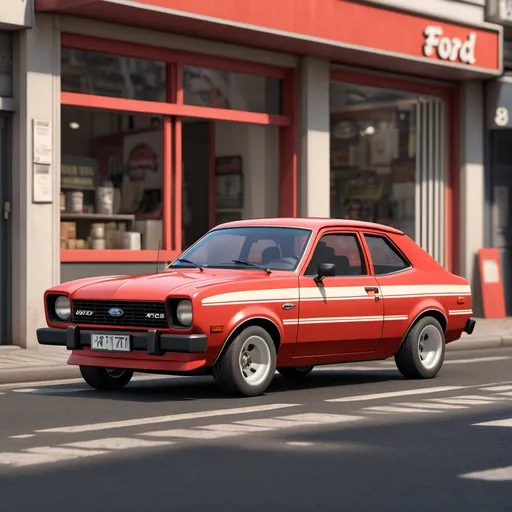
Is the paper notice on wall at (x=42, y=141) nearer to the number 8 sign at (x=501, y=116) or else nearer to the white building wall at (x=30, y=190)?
the white building wall at (x=30, y=190)

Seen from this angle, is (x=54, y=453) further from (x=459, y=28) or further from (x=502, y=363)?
(x=459, y=28)

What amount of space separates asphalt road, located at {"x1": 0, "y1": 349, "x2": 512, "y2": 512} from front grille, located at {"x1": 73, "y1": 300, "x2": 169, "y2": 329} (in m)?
0.60

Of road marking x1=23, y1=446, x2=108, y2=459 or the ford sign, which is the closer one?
road marking x1=23, y1=446, x2=108, y2=459

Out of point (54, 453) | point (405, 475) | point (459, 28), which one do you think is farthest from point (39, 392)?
point (459, 28)

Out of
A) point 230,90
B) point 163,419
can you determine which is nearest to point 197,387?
point 163,419

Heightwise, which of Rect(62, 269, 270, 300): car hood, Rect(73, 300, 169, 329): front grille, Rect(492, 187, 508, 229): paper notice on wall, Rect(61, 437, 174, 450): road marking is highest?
Rect(492, 187, 508, 229): paper notice on wall

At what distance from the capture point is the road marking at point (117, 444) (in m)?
7.79

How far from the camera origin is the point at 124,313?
10.6 meters

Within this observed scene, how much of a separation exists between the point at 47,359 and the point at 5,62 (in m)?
3.94

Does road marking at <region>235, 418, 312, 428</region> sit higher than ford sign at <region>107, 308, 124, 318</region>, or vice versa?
ford sign at <region>107, 308, 124, 318</region>

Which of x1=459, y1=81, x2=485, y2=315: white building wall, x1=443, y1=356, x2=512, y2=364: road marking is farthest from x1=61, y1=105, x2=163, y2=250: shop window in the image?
x1=459, y1=81, x2=485, y2=315: white building wall

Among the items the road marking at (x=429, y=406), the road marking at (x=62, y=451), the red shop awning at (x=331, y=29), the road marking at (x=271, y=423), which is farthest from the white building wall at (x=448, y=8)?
the road marking at (x=62, y=451)

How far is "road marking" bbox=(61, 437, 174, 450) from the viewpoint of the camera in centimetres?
779

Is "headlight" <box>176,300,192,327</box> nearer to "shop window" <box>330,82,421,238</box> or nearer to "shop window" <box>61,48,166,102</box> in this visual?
"shop window" <box>61,48,166,102</box>
